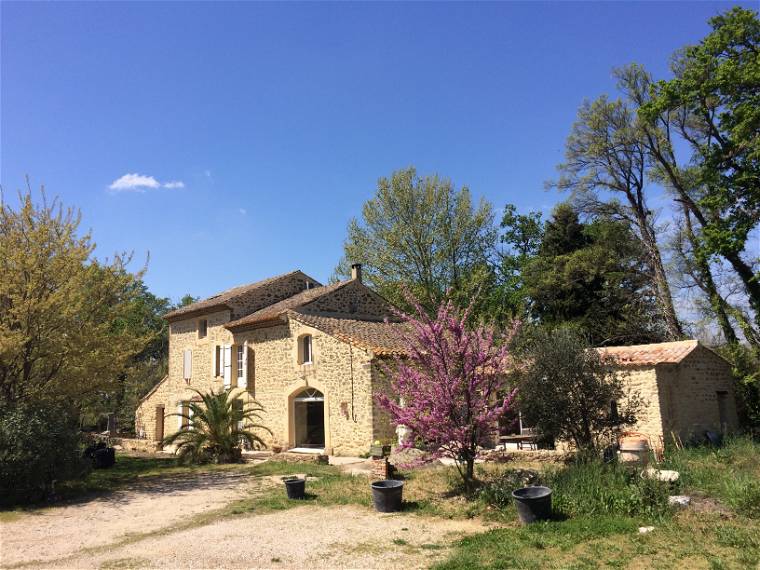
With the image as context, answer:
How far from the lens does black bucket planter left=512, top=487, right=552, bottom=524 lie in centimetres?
776

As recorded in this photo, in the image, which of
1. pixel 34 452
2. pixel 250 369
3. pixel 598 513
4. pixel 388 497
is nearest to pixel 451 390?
pixel 388 497

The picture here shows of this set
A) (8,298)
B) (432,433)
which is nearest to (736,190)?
(432,433)

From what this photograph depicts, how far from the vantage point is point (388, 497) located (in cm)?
928

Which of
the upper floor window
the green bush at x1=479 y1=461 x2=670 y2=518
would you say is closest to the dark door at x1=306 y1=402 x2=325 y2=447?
the upper floor window

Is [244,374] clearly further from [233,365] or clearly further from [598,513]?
[598,513]

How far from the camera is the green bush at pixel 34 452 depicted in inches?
421

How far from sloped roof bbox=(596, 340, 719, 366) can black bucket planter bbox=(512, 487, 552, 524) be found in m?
6.74

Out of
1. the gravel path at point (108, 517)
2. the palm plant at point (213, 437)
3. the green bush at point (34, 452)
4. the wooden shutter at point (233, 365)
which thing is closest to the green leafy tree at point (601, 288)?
the wooden shutter at point (233, 365)

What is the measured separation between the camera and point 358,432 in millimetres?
16766

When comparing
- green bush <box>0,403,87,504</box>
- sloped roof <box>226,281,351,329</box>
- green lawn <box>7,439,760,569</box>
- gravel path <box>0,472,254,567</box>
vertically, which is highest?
sloped roof <box>226,281,351,329</box>

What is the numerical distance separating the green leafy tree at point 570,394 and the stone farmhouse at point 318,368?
2860 mm

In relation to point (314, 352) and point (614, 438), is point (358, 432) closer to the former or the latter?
point (314, 352)

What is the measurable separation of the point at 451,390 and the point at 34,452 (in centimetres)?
867

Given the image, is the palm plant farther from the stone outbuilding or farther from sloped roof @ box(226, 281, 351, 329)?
the stone outbuilding
